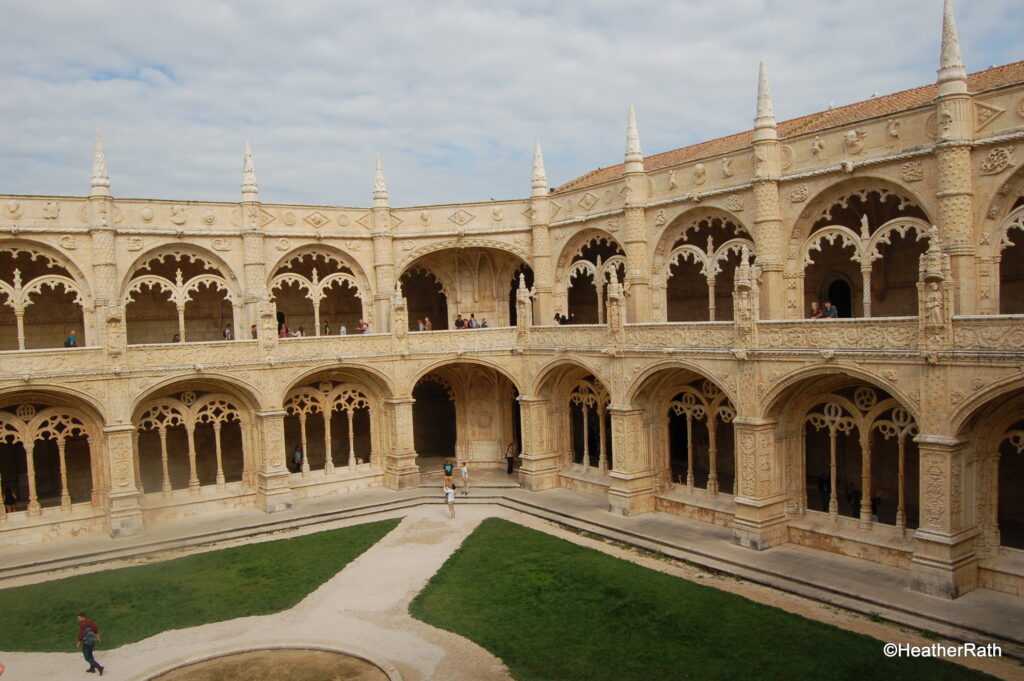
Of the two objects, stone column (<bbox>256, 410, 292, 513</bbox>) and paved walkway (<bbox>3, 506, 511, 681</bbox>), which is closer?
paved walkway (<bbox>3, 506, 511, 681</bbox>)

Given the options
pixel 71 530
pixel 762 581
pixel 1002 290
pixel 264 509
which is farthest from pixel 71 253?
pixel 1002 290

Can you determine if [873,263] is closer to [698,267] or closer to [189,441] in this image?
[698,267]

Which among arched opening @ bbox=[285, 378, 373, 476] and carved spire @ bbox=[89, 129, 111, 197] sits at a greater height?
carved spire @ bbox=[89, 129, 111, 197]

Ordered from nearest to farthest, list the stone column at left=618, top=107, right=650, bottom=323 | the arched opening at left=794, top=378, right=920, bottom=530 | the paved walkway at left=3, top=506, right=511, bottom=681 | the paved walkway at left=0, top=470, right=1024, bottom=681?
the paved walkway at left=3, top=506, right=511, bottom=681
the paved walkway at left=0, top=470, right=1024, bottom=681
the arched opening at left=794, top=378, right=920, bottom=530
the stone column at left=618, top=107, right=650, bottom=323

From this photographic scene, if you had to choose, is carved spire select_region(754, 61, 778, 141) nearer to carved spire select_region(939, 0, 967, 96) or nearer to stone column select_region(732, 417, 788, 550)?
carved spire select_region(939, 0, 967, 96)

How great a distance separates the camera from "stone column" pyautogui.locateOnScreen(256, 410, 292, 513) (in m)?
25.5

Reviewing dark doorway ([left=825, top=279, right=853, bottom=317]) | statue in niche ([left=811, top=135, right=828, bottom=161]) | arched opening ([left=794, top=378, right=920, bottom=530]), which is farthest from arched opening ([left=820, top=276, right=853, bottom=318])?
statue in niche ([left=811, top=135, right=828, bottom=161])

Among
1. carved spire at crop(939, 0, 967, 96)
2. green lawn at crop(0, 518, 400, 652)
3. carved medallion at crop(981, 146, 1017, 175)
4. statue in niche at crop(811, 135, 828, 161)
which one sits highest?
carved spire at crop(939, 0, 967, 96)

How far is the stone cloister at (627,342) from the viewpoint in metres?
16.8

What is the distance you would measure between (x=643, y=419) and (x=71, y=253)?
18229mm

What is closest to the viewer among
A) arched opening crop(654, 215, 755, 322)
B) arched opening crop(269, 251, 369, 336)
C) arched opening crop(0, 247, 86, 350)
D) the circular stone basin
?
the circular stone basin

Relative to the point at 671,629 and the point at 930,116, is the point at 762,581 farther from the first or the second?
the point at 930,116

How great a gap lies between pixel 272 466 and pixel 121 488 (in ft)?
14.7

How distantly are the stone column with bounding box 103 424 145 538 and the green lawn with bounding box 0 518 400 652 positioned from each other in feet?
9.87
